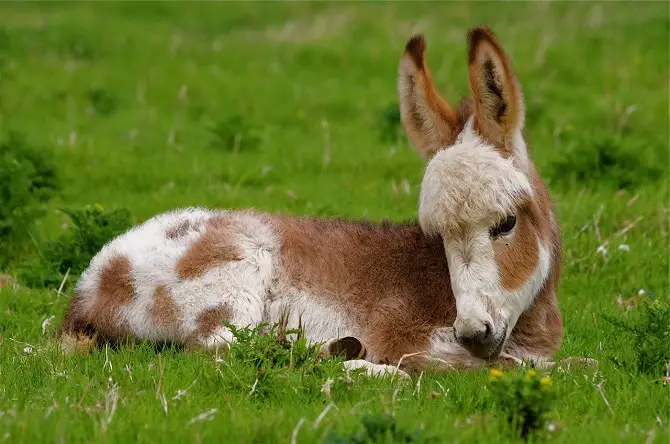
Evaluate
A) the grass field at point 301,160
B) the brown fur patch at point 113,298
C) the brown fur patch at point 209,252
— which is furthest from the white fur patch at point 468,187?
the brown fur patch at point 113,298

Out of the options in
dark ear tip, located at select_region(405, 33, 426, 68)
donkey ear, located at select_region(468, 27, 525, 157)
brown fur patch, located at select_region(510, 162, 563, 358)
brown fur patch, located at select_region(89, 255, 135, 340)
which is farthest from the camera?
brown fur patch, located at select_region(89, 255, 135, 340)

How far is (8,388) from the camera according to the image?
250 inches

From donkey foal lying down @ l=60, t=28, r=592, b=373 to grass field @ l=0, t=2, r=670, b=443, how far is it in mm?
386

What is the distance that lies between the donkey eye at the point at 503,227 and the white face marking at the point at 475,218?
40 mm

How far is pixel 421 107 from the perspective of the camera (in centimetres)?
748

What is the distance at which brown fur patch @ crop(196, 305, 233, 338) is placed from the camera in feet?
24.3

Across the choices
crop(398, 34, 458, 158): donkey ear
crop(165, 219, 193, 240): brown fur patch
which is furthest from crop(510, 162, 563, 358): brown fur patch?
crop(165, 219, 193, 240): brown fur patch

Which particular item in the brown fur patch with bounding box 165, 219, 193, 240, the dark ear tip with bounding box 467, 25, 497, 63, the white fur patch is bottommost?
the brown fur patch with bounding box 165, 219, 193, 240

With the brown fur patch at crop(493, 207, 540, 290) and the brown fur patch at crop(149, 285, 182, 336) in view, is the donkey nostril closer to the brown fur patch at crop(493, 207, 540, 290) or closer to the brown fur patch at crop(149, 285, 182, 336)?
the brown fur patch at crop(493, 207, 540, 290)

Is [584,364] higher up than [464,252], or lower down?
lower down

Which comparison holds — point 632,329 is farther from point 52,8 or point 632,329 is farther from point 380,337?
point 52,8

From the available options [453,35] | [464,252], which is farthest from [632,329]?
[453,35]

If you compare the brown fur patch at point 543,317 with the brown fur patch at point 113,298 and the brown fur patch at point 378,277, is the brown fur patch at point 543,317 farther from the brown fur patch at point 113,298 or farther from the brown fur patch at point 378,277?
the brown fur patch at point 113,298

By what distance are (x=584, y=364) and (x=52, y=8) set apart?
22227mm
